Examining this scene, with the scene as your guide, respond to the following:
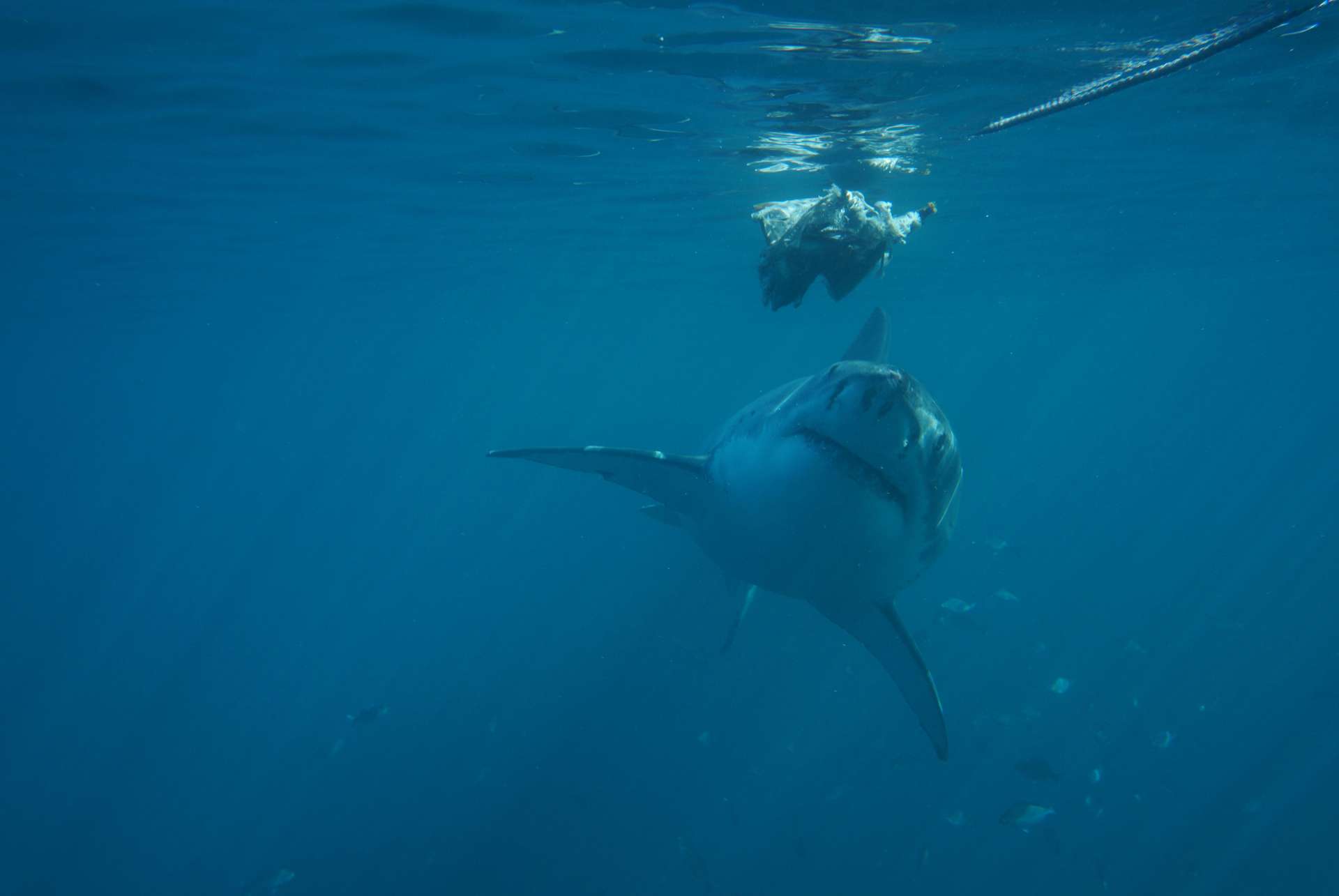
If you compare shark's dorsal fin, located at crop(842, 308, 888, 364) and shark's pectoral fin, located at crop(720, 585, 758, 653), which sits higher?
shark's dorsal fin, located at crop(842, 308, 888, 364)

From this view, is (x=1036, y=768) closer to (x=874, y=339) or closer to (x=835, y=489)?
(x=874, y=339)

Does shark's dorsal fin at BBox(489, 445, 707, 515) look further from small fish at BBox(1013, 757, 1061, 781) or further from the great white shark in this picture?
small fish at BBox(1013, 757, 1061, 781)

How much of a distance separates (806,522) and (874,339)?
3.87m

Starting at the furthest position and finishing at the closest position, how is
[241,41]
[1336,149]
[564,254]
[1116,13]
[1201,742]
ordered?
[564,254]
[1201,742]
[1336,149]
[241,41]
[1116,13]

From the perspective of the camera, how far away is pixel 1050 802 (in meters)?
15.4

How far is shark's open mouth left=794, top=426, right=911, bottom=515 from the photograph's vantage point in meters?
3.83

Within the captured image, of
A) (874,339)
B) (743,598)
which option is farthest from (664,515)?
(874,339)

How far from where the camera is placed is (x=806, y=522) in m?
4.57

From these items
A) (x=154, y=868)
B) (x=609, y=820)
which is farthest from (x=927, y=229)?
(x=154, y=868)

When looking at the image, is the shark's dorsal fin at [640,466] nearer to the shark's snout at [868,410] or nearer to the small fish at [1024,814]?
the shark's snout at [868,410]

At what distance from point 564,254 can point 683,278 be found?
8.61 meters

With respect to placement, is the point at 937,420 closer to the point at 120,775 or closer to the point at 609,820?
the point at 609,820

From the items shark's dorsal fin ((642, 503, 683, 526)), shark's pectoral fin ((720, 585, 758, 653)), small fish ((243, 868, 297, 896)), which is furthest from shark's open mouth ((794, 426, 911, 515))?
small fish ((243, 868, 297, 896))

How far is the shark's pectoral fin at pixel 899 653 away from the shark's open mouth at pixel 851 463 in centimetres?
258
